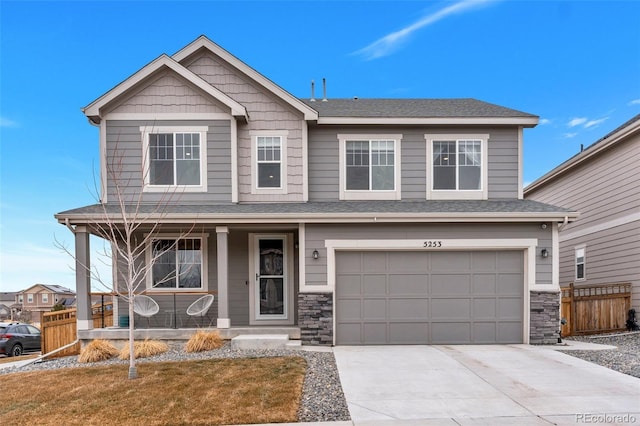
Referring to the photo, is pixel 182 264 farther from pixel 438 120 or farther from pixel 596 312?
pixel 596 312

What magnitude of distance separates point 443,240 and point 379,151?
3008 millimetres

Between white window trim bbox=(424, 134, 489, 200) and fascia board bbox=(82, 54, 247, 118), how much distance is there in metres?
5.03

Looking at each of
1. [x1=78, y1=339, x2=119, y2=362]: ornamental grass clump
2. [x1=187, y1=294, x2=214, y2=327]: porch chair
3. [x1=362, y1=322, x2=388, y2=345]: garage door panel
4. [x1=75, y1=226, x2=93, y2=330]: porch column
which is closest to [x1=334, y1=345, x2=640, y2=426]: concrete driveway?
[x1=362, y1=322, x2=388, y2=345]: garage door panel

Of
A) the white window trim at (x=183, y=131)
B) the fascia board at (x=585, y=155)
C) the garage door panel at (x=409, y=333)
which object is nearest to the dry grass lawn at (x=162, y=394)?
the garage door panel at (x=409, y=333)

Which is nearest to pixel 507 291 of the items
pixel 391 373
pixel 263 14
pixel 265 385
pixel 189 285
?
pixel 391 373

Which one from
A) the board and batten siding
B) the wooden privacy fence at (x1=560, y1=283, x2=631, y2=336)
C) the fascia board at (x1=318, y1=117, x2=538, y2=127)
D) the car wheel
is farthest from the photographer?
the car wheel

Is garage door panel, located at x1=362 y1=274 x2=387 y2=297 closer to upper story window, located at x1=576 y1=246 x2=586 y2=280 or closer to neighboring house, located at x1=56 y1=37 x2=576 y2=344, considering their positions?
neighboring house, located at x1=56 y1=37 x2=576 y2=344

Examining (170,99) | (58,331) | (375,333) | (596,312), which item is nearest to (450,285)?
(375,333)

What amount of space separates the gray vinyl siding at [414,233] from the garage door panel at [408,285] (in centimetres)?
94

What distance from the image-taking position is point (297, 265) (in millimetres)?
9867

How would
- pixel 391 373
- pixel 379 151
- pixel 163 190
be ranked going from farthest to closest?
1. pixel 379 151
2. pixel 163 190
3. pixel 391 373

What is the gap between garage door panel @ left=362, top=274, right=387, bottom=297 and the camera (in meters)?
8.79

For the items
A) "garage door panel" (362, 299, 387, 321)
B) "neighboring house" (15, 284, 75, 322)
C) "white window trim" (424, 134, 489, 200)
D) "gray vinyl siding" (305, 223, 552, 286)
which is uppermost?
"white window trim" (424, 134, 489, 200)

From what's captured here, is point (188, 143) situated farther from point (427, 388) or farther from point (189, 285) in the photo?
point (427, 388)
